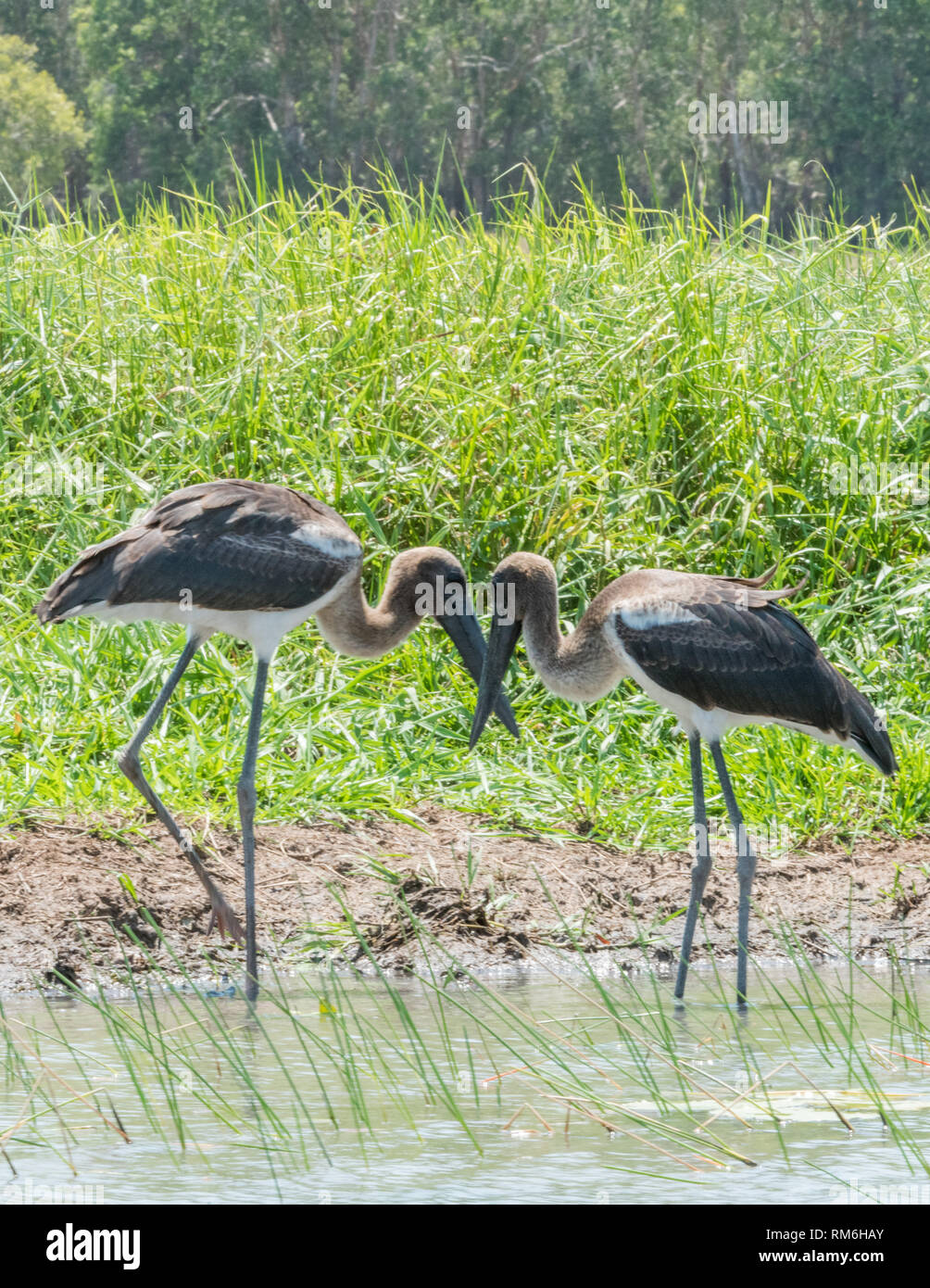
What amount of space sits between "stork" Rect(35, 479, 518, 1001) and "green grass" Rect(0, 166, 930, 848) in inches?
24.5

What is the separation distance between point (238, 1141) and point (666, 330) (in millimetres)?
5374

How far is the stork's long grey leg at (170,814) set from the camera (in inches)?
206

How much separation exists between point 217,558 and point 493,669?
3.37 feet

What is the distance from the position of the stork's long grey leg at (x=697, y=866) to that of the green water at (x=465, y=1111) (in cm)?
31

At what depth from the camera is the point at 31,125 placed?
39.5m

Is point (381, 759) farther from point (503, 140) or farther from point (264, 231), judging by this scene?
point (503, 140)

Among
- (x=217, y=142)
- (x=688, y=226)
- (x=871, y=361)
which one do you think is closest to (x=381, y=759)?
(x=871, y=361)

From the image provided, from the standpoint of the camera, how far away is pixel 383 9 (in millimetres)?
41719
